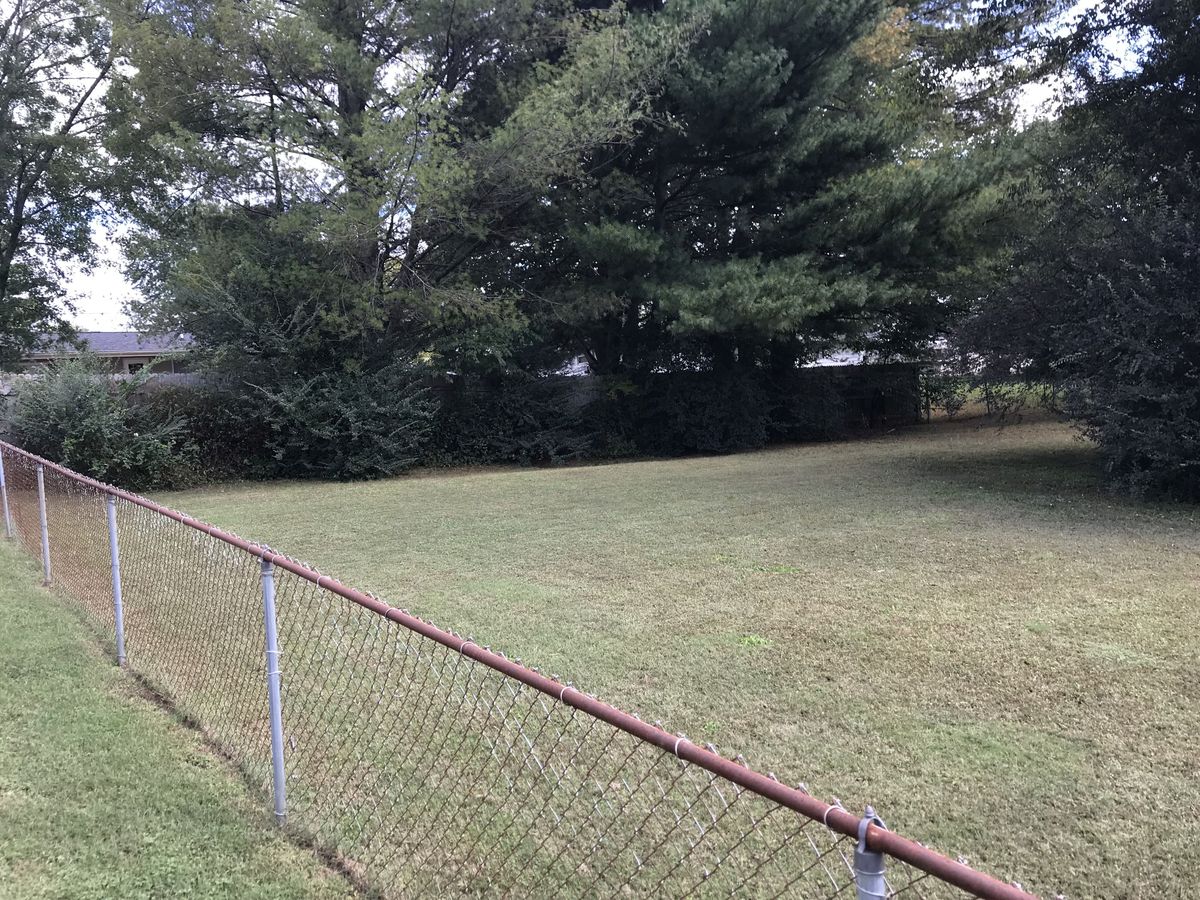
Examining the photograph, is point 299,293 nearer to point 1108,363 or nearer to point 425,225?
point 425,225

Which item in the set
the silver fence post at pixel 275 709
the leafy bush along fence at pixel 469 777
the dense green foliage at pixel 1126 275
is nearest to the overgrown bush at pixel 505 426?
the dense green foliage at pixel 1126 275

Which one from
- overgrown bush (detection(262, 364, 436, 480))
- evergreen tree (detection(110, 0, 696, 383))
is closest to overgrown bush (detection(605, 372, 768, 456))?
evergreen tree (detection(110, 0, 696, 383))

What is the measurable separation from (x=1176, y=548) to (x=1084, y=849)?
5651 millimetres

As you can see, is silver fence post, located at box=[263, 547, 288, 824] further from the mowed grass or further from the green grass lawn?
the mowed grass

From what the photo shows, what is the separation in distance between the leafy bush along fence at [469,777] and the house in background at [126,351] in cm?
1187

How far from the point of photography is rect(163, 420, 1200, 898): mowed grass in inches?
131

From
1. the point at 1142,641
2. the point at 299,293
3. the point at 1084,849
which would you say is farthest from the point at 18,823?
the point at 299,293

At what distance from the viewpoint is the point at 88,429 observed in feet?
44.0

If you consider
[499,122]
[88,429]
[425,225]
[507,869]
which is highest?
[499,122]

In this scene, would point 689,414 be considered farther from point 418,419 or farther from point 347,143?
point 347,143

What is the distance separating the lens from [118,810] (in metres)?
3.40

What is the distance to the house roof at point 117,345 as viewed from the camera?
17.2 metres

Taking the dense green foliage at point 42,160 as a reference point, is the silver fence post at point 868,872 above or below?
below

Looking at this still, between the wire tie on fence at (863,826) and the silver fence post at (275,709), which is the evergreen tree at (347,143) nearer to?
the silver fence post at (275,709)
